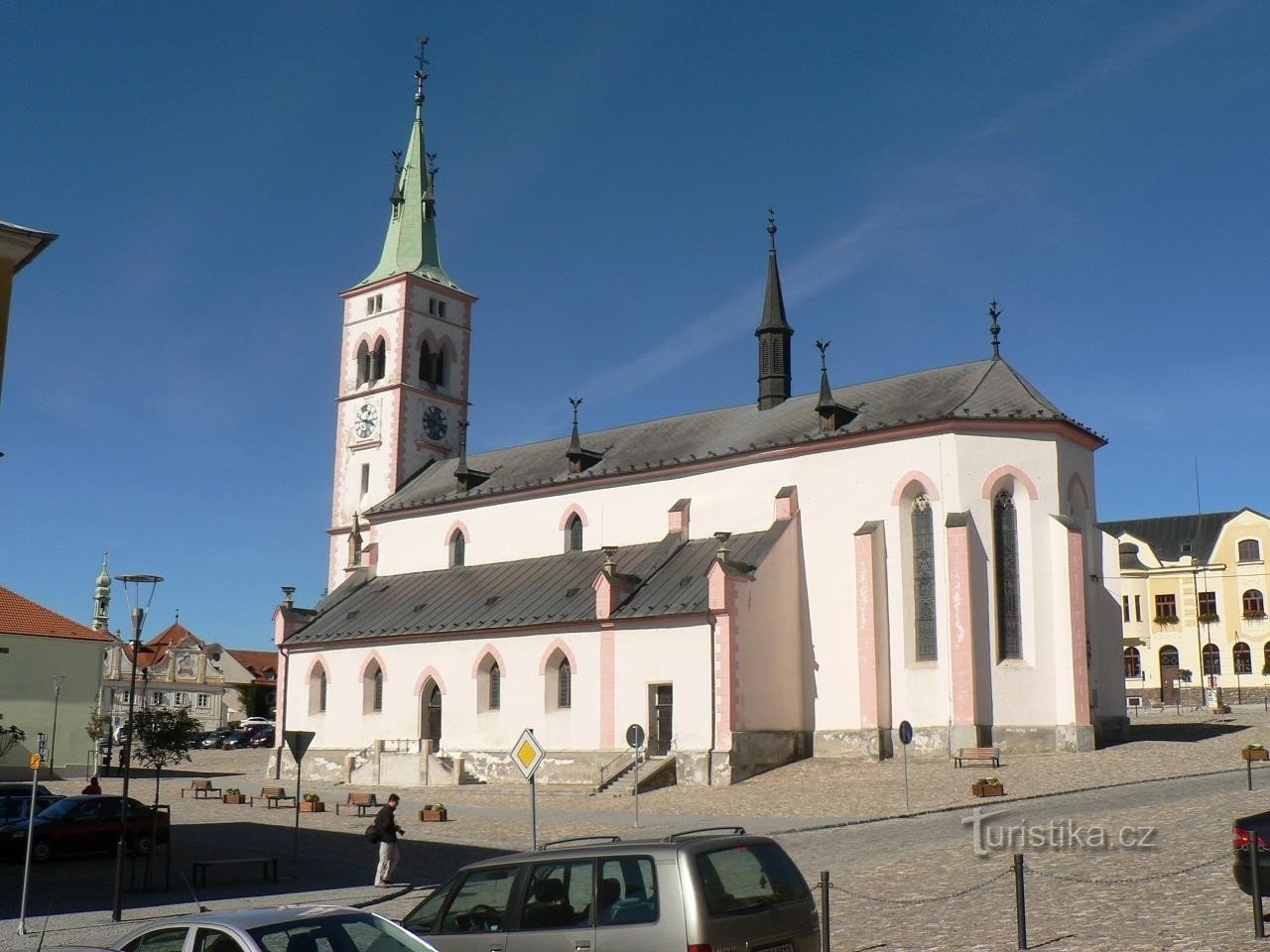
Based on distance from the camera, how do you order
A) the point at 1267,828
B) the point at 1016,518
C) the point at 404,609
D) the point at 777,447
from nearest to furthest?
the point at 1267,828 < the point at 1016,518 < the point at 777,447 < the point at 404,609

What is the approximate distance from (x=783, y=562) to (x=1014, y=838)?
61.5 ft

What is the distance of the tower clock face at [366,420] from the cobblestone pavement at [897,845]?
17.7 metres

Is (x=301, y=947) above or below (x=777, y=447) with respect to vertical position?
below

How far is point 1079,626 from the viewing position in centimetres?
3522

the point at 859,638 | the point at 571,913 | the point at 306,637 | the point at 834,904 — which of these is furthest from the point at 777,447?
the point at 571,913

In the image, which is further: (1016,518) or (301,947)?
(1016,518)

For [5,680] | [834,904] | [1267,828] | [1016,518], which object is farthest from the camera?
[5,680]

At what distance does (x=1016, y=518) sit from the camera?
3688cm

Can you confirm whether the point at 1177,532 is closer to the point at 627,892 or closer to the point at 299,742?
the point at 299,742

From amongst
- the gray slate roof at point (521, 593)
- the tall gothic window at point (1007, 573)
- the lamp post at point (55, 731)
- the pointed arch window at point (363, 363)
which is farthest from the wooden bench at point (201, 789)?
the tall gothic window at point (1007, 573)

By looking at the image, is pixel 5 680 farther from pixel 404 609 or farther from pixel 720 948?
pixel 720 948

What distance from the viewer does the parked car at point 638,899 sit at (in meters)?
9.25

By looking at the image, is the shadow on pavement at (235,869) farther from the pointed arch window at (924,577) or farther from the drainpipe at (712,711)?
the pointed arch window at (924,577)

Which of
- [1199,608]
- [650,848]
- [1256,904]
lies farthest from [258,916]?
[1199,608]
